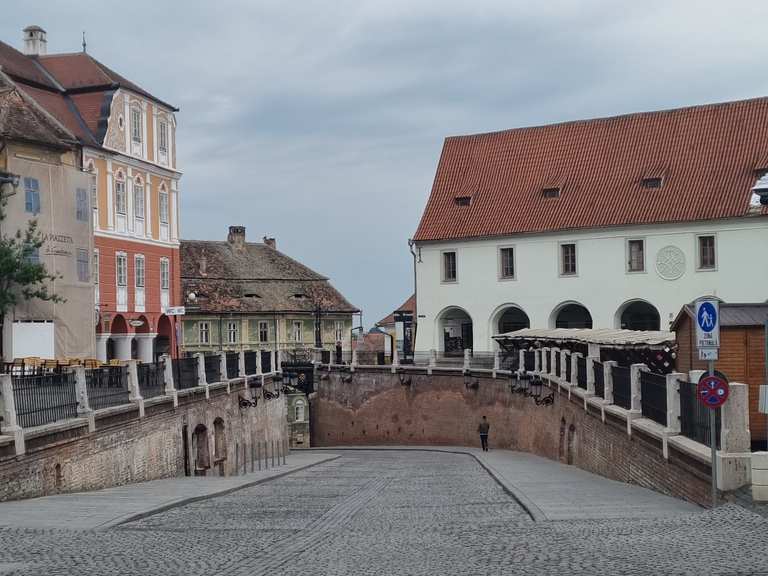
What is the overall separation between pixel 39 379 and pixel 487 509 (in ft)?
27.8

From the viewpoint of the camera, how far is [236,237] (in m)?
88.9

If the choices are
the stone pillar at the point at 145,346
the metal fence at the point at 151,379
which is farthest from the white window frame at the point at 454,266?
the metal fence at the point at 151,379

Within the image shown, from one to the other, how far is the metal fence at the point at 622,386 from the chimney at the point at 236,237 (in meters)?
64.9

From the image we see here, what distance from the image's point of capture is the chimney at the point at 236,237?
88375mm

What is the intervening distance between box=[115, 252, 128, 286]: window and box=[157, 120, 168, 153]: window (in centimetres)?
665

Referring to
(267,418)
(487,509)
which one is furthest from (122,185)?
(487,509)

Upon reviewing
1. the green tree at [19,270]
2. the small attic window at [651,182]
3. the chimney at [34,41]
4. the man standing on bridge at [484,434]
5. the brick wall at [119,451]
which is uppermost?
the chimney at [34,41]

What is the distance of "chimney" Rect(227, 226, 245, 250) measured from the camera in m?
88.4

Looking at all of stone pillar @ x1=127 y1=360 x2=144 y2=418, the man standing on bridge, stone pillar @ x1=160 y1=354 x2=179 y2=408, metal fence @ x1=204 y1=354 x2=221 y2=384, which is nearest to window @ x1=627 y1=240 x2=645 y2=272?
the man standing on bridge

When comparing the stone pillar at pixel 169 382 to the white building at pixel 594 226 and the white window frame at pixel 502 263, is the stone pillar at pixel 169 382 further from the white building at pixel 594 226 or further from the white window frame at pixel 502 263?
the white window frame at pixel 502 263

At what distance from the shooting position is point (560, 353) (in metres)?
36.8

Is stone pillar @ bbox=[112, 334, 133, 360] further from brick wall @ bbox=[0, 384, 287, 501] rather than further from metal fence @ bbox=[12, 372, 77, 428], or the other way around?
metal fence @ bbox=[12, 372, 77, 428]

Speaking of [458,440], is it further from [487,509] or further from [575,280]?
[487,509]

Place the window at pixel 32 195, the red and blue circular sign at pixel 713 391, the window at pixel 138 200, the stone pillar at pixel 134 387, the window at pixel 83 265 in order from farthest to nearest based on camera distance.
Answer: the window at pixel 138 200, the window at pixel 83 265, the window at pixel 32 195, the stone pillar at pixel 134 387, the red and blue circular sign at pixel 713 391
